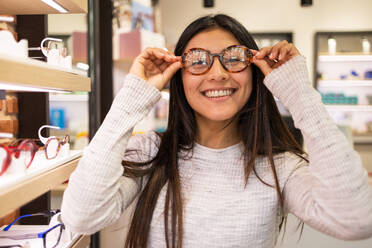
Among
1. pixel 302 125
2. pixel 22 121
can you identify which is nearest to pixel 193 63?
pixel 302 125

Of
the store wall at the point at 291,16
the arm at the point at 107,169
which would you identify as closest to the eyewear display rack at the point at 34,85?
the arm at the point at 107,169

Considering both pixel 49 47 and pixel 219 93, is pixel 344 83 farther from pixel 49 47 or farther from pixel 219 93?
pixel 49 47

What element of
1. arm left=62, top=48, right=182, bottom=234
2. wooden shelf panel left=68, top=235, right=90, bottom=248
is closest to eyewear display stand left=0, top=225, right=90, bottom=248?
wooden shelf panel left=68, top=235, right=90, bottom=248

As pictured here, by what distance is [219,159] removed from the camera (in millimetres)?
1311

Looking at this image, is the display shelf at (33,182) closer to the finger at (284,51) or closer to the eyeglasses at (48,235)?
the eyeglasses at (48,235)

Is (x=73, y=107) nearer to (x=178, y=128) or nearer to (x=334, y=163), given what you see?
(x=178, y=128)

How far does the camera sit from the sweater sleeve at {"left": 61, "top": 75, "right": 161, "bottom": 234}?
1.06 metres

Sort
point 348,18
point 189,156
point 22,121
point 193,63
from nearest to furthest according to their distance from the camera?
point 193,63 → point 189,156 → point 22,121 → point 348,18

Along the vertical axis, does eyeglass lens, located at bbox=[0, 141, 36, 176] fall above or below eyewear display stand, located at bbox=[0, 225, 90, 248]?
above

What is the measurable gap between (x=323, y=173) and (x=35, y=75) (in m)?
0.88

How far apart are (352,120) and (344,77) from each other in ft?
2.21

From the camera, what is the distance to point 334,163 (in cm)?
102

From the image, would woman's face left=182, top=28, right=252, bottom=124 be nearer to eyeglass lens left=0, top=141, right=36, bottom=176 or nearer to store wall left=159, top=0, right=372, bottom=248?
eyeglass lens left=0, top=141, right=36, bottom=176

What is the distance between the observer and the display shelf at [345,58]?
16.9ft
